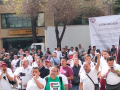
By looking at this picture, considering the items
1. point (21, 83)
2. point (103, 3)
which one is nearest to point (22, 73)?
point (21, 83)

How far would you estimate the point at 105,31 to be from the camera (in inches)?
526

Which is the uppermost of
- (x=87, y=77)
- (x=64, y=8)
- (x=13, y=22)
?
(x=64, y=8)

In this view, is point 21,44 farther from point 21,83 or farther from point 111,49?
point 21,83

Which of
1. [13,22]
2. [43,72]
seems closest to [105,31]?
[43,72]

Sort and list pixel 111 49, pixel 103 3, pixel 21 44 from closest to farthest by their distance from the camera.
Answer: pixel 111 49
pixel 103 3
pixel 21 44

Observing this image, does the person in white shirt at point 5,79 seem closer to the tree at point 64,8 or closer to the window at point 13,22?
the tree at point 64,8

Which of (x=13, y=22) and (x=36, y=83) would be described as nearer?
(x=36, y=83)

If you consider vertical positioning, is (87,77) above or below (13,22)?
below

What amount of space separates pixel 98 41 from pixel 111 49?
34.4 inches

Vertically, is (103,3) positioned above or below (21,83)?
above

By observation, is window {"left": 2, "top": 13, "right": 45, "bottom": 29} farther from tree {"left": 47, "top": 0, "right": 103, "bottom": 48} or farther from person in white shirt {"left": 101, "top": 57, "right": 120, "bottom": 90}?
person in white shirt {"left": 101, "top": 57, "right": 120, "bottom": 90}

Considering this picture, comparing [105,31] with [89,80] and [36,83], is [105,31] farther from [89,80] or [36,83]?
[36,83]

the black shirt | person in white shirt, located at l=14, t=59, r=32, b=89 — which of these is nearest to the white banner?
the black shirt

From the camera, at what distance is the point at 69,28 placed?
19.8 meters
